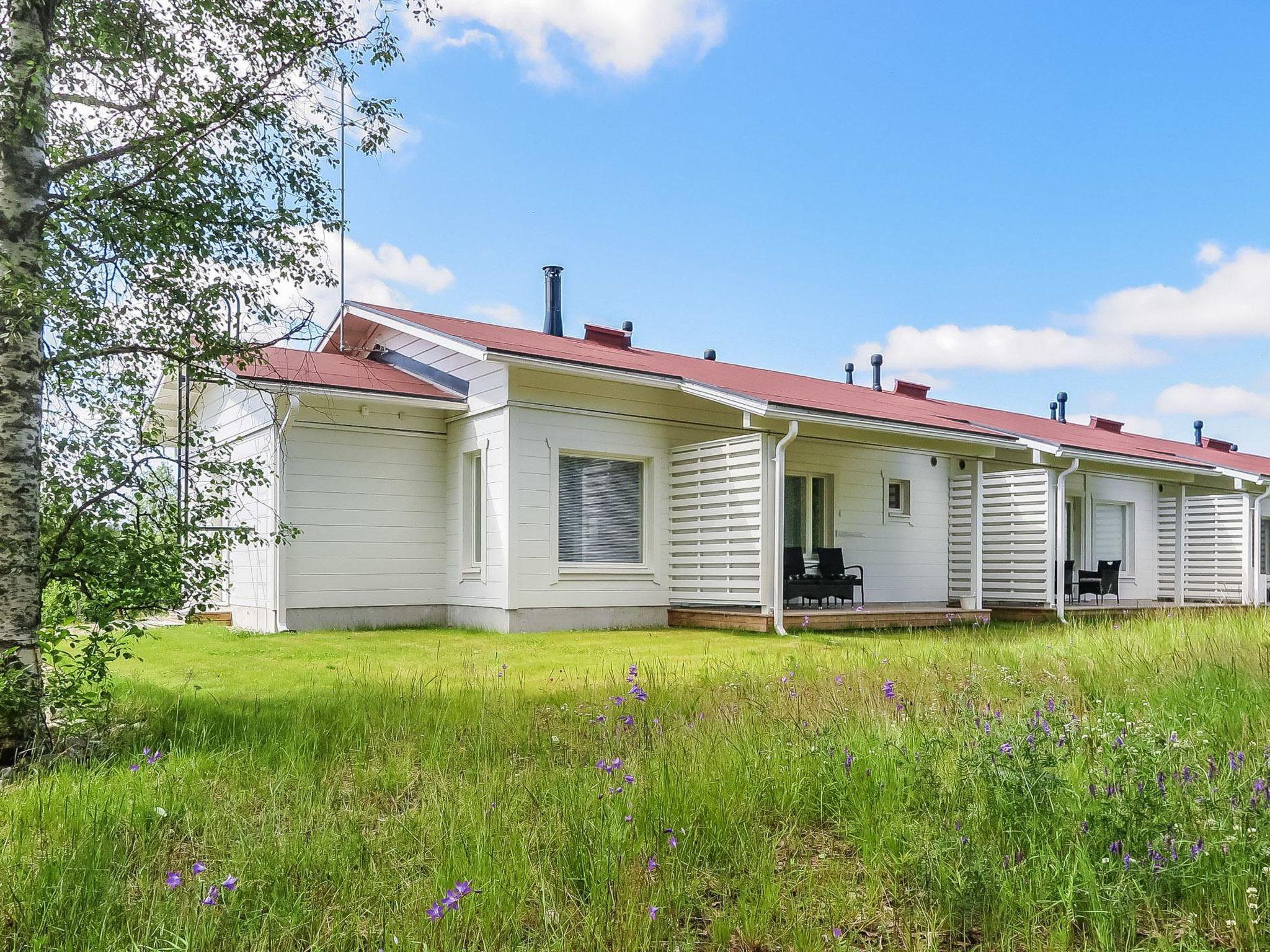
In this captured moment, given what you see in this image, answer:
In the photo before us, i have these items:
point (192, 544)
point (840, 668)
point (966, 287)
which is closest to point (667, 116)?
point (966, 287)

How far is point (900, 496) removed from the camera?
1655 centimetres

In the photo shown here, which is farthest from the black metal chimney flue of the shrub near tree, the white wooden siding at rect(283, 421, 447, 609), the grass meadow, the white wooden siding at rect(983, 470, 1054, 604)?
the grass meadow

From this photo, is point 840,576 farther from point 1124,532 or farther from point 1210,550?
point 1210,550

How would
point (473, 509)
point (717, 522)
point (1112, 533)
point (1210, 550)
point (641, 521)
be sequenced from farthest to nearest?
point (1112, 533) → point (1210, 550) → point (641, 521) → point (717, 522) → point (473, 509)

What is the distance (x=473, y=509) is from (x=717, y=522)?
10.9ft

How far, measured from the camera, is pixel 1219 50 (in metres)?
12.3

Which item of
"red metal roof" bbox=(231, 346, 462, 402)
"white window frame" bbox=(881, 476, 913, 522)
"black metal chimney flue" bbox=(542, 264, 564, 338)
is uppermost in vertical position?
"black metal chimney flue" bbox=(542, 264, 564, 338)

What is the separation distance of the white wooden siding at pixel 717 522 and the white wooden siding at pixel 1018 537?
556 cm

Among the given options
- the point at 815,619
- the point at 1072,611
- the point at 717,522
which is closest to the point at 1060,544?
the point at 1072,611

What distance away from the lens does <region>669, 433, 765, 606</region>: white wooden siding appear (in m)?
12.3

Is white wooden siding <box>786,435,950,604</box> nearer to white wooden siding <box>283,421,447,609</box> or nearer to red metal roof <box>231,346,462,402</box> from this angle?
white wooden siding <box>283,421,447,609</box>

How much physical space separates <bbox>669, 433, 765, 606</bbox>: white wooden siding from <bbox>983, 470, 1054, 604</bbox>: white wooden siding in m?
5.56

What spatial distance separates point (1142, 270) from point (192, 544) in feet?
69.3

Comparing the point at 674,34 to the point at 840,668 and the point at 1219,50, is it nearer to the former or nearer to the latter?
the point at 1219,50
